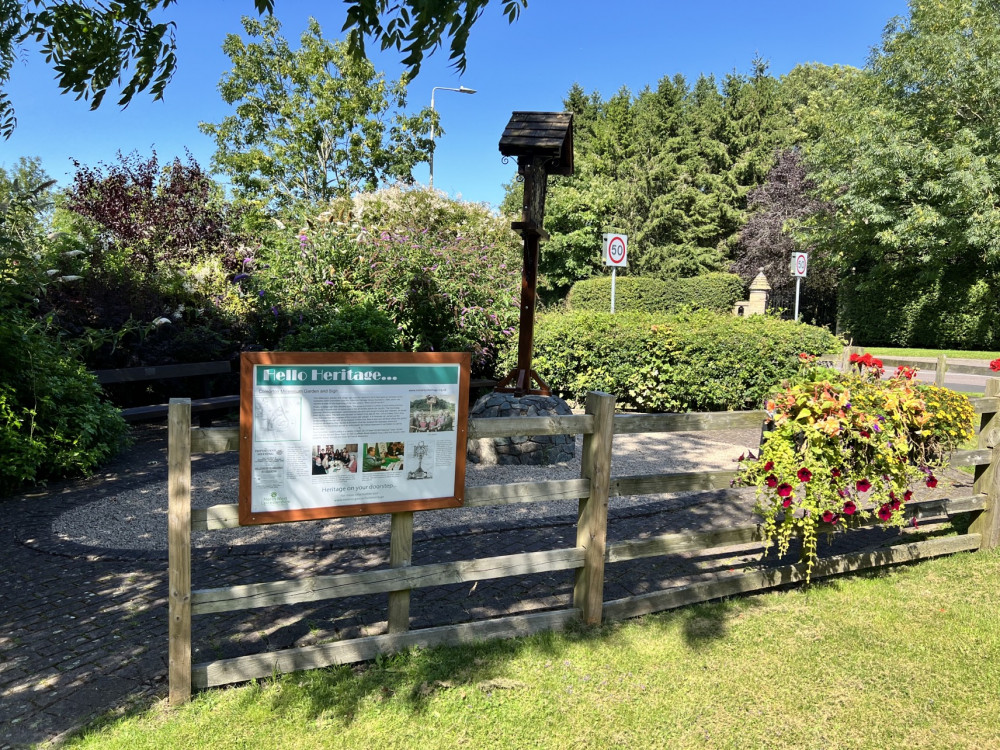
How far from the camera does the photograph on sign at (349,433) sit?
2824 mm

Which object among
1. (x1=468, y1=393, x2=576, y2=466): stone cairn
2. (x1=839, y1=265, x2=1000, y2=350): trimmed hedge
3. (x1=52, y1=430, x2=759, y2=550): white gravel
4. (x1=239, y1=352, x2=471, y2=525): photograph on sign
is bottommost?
(x1=52, y1=430, x2=759, y2=550): white gravel

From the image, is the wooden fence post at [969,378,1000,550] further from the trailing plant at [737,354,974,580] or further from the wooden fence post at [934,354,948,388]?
the wooden fence post at [934,354,948,388]

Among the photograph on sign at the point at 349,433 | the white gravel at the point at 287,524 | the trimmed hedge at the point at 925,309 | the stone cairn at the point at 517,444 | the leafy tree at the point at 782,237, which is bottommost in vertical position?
the white gravel at the point at 287,524

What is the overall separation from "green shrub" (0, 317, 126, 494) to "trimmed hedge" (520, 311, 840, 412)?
6.40 m

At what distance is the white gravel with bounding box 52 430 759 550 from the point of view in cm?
511

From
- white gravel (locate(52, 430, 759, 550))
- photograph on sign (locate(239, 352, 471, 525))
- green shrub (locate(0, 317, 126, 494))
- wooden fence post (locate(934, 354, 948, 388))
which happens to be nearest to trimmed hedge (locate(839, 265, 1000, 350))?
wooden fence post (locate(934, 354, 948, 388))

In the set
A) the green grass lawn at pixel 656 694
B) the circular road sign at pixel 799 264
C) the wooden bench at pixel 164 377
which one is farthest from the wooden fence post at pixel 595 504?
the circular road sign at pixel 799 264

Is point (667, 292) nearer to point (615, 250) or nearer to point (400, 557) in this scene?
point (615, 250)

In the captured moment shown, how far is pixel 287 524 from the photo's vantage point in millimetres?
5672

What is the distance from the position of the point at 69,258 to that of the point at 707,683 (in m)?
10.8

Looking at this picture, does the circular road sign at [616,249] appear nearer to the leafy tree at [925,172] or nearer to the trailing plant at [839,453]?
the trailing plant at [839,453]

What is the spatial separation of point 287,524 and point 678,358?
258 inches

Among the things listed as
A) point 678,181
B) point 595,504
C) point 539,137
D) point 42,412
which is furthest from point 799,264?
point 678,181

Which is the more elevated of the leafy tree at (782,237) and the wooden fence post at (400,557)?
the leafy tree at (782,237)
